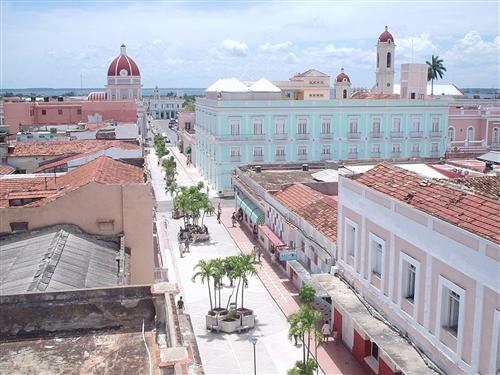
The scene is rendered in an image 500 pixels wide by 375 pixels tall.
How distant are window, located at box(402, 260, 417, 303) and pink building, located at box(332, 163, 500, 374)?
1.1 inches

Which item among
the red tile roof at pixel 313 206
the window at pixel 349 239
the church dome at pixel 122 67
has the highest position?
the church dome at pixel 122 67

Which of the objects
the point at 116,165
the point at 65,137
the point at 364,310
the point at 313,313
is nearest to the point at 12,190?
the point at 116,165

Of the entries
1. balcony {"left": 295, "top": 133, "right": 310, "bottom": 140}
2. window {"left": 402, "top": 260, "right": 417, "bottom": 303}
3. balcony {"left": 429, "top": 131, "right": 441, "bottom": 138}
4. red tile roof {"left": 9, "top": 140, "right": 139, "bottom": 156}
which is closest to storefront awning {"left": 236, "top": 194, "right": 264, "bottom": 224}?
red tile roof {"left": 9, "top": 140, "right": 139, "bottom": 156}

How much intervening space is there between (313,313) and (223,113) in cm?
3386

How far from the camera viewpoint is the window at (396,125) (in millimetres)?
53531

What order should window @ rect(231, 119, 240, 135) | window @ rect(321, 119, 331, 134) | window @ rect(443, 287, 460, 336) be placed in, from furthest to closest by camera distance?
window @ rect(321, 119, 331, 134) < window @ rect(231, 119, 240, 135) < window @ rect(443, 287, 460, 336)

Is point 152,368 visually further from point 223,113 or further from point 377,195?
point 223,113

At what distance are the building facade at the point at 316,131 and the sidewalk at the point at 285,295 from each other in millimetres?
7987

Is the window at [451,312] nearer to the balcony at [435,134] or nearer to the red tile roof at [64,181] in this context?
the red tile roof at [64,181]

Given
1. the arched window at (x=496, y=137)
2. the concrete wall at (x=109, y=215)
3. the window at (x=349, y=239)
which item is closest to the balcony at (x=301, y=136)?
the arched window at (x=496, y=137)

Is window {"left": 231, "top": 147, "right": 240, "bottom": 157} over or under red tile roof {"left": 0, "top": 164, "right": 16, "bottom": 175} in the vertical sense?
under

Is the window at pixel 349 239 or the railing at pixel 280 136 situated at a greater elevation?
the railing at pixel 280 136

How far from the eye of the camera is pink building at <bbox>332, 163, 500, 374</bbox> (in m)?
12.3

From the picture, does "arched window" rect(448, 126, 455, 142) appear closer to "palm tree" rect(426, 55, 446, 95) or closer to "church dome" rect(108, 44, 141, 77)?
"palm tree" rect(426, 55, 446, 95)
